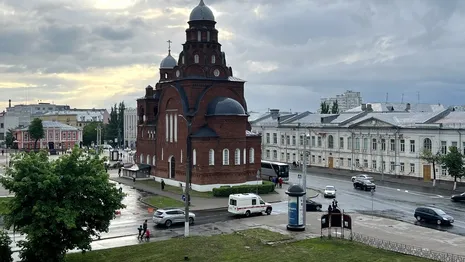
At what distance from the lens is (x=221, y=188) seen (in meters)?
58.4

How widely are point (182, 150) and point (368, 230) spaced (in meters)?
32.1

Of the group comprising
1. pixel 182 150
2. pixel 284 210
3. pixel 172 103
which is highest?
pixel 172 103

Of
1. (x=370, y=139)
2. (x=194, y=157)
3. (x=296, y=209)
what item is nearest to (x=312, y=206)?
(x=296, y=209)

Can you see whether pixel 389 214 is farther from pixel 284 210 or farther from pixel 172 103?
pixel 172 103

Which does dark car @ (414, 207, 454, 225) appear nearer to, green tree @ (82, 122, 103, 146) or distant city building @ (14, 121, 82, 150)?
distant city building @ (14, 121, 82, 150)

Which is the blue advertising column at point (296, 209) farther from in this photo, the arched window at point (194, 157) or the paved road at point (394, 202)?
the arched window at point (194, 157)

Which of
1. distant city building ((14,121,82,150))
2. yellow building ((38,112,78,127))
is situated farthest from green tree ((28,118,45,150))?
yellow building ((38,112,78,127))

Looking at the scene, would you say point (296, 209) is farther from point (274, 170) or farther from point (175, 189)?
point (274, 170)

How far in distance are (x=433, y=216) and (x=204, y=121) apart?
30679 mm

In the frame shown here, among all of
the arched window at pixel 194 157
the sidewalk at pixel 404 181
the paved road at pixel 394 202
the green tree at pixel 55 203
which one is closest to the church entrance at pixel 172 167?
the arched window at pixel 194 157

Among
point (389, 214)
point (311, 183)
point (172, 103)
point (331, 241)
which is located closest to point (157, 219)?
point (331, 241)

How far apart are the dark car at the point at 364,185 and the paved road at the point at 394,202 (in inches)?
32.8

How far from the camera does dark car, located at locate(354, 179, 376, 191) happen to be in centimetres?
6438

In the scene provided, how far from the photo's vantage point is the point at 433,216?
42.2m
